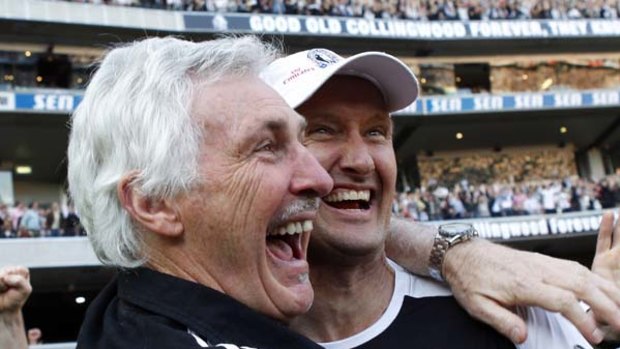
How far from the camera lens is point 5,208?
16781 mm

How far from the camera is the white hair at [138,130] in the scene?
1.55 metres

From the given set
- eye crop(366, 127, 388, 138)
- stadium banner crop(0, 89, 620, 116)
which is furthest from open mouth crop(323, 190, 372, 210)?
stadium banner crop(0, 89, 620, 116)

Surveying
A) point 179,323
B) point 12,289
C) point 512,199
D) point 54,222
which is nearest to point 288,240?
point 179,323

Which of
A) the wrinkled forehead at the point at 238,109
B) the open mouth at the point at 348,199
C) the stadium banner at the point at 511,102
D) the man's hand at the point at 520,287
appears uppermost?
the stadium banner at the point at 511,102

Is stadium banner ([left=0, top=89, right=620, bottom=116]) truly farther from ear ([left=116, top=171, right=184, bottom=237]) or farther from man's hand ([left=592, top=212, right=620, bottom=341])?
ear ([left=116, top=171, right=184, bottom=237])

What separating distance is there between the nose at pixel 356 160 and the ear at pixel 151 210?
0.73 meters

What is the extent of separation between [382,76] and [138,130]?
0.93 m

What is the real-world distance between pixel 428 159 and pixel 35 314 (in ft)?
42.8

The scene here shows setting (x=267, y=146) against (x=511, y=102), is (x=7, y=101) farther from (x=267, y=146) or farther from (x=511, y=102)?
(x=267, y=146)

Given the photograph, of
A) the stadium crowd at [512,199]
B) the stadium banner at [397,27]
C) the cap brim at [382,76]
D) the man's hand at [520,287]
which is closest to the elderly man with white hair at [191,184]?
the cap brim at [382,76]

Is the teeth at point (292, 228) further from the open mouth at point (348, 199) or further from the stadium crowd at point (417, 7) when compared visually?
the stadium crowd at point (417, 7)

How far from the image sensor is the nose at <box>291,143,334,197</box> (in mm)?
1640

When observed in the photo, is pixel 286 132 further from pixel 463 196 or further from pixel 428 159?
pixel 428 159

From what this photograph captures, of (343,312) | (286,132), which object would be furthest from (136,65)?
(343,312)
